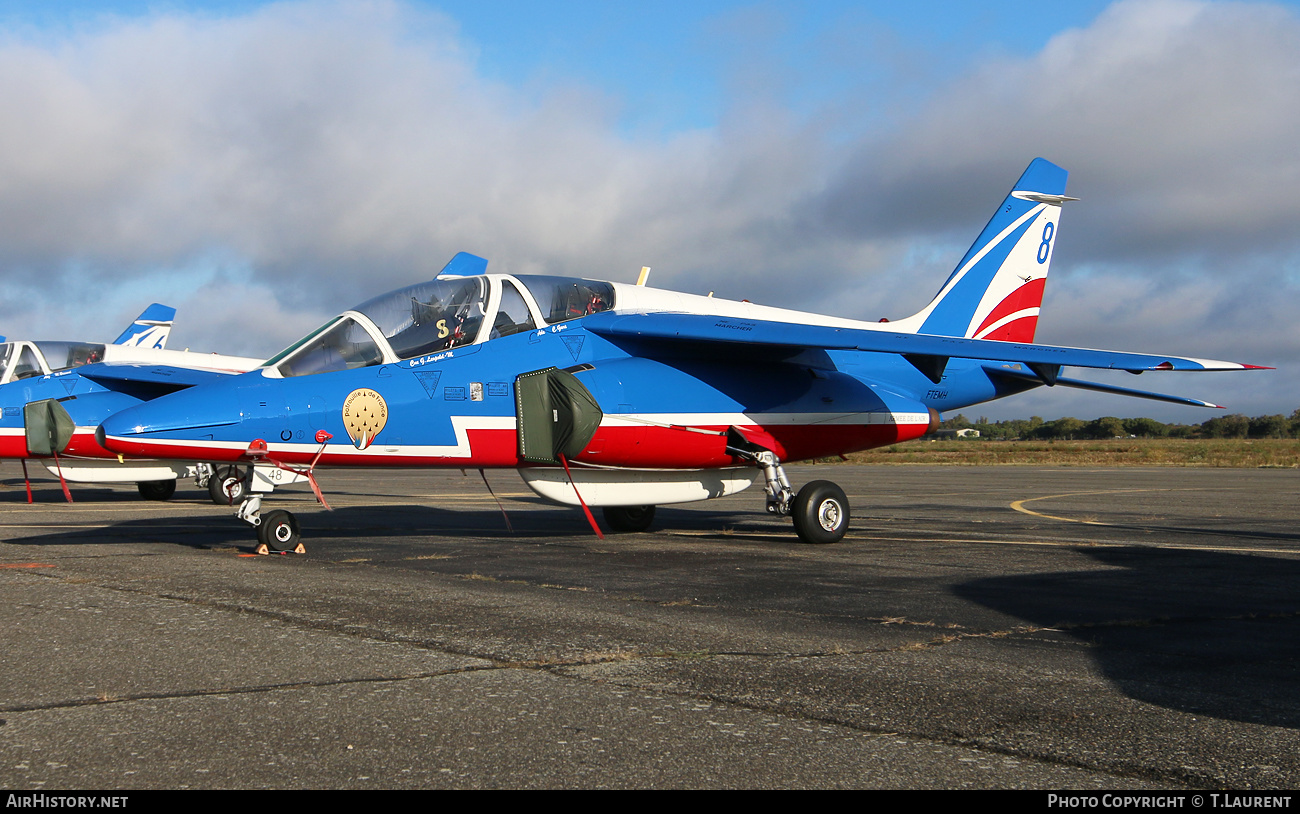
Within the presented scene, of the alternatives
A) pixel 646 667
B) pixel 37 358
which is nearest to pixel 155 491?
pixel 37 358

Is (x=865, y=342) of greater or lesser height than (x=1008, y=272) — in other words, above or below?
below

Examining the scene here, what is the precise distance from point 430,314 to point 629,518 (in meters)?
4.48

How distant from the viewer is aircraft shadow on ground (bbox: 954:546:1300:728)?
14.9 feet

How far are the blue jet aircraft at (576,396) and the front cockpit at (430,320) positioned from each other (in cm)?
2

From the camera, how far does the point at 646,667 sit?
4.98 meters

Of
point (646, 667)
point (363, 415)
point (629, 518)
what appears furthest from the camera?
point (629, 518)

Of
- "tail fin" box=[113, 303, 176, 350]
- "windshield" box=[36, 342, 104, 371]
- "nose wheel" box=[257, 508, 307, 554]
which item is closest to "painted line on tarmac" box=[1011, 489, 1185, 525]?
"nose wheel" box=[257, 508, 307, 554]

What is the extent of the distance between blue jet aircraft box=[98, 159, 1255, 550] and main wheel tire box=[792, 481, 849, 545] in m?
0.02

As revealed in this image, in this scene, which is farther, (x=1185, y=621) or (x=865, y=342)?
(x=865, y=342)

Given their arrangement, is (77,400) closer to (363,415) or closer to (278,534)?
(278,534)

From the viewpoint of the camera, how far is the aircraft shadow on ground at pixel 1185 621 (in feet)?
14.9

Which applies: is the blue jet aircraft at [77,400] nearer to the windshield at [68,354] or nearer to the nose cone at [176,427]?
the windshield at [68,354]

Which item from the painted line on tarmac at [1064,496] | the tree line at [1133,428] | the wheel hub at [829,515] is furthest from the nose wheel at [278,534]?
the tree line at [1133,428]

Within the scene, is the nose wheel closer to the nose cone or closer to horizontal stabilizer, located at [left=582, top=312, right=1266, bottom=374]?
the nose cone
